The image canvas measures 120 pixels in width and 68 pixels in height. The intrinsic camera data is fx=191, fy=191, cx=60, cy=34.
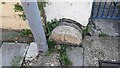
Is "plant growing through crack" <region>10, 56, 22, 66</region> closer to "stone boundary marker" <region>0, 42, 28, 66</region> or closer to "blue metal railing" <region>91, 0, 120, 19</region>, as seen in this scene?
"stone boundary marker" <region>0, 42, 28, 66</region>

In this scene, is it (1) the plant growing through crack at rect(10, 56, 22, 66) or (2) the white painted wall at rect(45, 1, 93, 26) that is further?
(2) the white painted wall at rect(45, 1, 93, 26)

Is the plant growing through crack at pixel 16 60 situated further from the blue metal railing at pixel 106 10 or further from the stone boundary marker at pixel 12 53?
the blue metal railing at pixel 106 10

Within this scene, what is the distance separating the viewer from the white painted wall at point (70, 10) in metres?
3.88

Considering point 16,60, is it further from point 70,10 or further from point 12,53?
point 70,10

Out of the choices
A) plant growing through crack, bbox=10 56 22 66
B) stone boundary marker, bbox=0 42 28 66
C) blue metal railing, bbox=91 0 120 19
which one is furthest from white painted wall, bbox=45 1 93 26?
plant growing through crack, bbox=10 56 22 66

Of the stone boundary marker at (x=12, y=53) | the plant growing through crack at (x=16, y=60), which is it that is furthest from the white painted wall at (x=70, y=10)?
the plant growing through crack at (x=16, y=60)

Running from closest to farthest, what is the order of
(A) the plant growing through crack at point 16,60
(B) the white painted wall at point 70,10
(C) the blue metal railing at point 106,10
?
(A) the plant growing through crack at point 16,60, (B) the white painted wall at point 70,10, (C) the blue metal railing at point 106,10

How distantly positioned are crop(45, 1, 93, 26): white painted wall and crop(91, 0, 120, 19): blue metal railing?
45cm

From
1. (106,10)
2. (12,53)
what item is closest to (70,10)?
(106,10)

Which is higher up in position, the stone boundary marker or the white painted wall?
the white painted wall

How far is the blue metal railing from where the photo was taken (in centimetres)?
442

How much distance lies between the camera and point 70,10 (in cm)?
399

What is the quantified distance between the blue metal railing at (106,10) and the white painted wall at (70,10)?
1.48 ft

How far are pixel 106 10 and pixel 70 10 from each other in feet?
3.59
